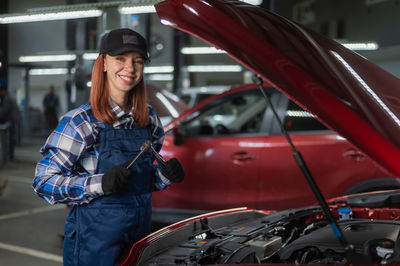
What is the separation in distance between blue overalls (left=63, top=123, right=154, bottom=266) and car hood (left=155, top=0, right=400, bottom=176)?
0.62 m

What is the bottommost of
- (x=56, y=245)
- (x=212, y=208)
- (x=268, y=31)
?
(x=56, y=245)

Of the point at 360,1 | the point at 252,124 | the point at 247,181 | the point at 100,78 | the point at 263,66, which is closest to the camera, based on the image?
the point at 263,66

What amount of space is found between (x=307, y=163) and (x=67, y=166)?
267 cm

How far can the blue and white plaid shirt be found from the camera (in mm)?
1763

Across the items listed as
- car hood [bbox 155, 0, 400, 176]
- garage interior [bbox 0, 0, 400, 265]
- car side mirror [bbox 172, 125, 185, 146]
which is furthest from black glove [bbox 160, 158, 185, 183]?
car side mirror [bbox 172, 125, 185, 146]

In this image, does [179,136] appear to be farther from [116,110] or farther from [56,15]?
[56,15]

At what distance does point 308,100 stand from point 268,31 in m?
A: 0.27

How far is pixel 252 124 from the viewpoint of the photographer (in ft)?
14.4

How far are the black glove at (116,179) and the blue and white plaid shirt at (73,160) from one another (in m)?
0.06

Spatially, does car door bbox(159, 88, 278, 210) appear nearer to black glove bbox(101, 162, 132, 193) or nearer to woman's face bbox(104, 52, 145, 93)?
woman's face bbox(104, 52, 145, 93)

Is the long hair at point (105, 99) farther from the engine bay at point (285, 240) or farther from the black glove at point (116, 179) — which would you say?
the engine bay at point (285, 240)

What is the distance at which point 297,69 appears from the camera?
1349 millimetres

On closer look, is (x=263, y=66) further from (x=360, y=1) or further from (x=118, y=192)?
(x=360, y=1)

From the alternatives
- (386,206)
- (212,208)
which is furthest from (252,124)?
(386,206)
